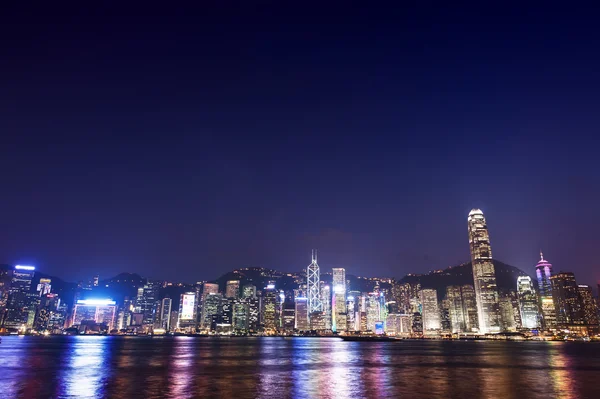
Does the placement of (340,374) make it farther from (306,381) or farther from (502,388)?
(502,388)

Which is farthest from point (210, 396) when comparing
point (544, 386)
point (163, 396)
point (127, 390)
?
point (544, 386)

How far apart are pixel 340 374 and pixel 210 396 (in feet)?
77.7

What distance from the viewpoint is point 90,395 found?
1433 inches

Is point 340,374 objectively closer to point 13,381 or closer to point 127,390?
point 127,390

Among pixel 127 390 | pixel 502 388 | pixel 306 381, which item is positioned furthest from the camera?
pixel 306 381

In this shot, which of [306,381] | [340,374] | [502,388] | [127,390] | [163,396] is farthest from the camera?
[340,374]

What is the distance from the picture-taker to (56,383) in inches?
1727

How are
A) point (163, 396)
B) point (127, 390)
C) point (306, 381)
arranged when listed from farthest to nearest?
point (306, 381) → point (127, 390) → point (163, 396)

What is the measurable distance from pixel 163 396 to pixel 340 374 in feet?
84.9

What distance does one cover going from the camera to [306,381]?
47.2m

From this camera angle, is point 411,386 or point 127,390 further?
point 411,386

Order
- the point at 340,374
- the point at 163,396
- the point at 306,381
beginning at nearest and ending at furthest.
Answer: the point at 163,396
the point at 306,381
the point at 340,374

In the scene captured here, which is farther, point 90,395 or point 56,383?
point 56,383

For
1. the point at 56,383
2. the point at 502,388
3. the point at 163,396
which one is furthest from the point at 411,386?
the point at 56,383
